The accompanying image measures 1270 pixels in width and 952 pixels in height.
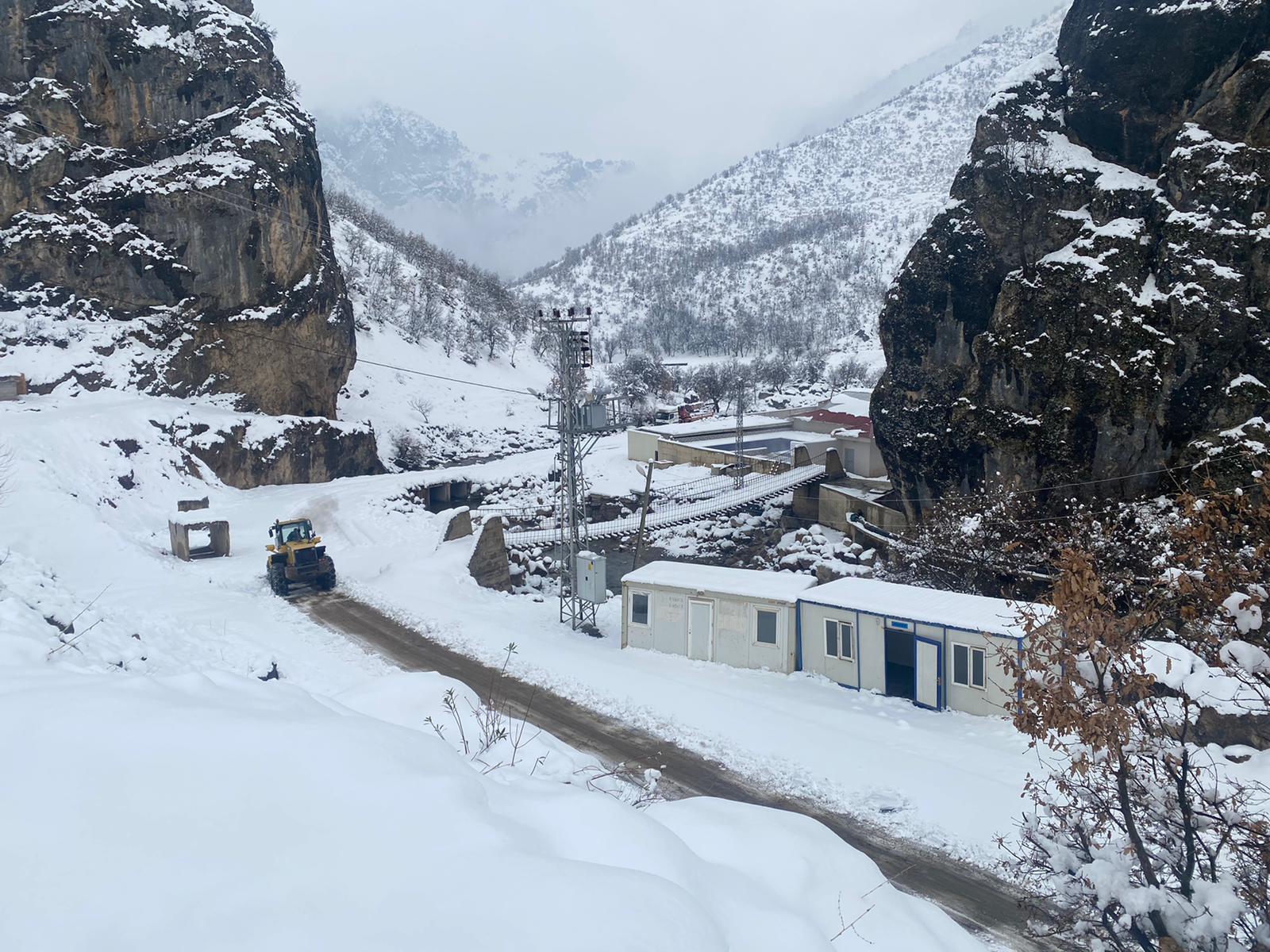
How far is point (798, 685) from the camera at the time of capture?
16.3 meters

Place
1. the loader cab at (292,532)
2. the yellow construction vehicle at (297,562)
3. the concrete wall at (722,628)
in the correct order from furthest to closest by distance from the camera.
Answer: the loader cab at (292,532)
the yellow construction vehicle at (297,562)
the concrete wall at (722,628)

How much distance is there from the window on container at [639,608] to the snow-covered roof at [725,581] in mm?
312

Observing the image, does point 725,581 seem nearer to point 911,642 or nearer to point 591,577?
point 911,642

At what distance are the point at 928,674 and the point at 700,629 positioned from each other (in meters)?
5.10

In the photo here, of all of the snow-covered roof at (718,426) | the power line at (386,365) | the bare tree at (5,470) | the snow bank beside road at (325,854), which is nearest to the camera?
the snow bank beside road at (325,854)

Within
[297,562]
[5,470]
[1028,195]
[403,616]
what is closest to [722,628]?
[403,616]

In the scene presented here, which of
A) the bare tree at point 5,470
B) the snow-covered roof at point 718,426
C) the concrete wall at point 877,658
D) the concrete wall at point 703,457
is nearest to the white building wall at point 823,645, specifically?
the concrete wall at point 877,658

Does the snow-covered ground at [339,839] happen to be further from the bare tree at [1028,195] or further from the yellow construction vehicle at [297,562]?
the bare tree at [1028,195]

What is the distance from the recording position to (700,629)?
1806 centimetres

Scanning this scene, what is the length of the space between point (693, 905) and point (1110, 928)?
10.0 feet

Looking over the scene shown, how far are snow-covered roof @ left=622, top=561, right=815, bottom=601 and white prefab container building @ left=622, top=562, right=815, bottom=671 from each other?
0.02 meters

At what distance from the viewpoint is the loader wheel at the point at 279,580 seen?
2258 centimetres

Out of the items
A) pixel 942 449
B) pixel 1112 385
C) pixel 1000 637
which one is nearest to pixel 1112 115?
pixel 1112 385

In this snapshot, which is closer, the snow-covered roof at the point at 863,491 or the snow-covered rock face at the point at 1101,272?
the snow-covered rock face at the point at 1101,272
